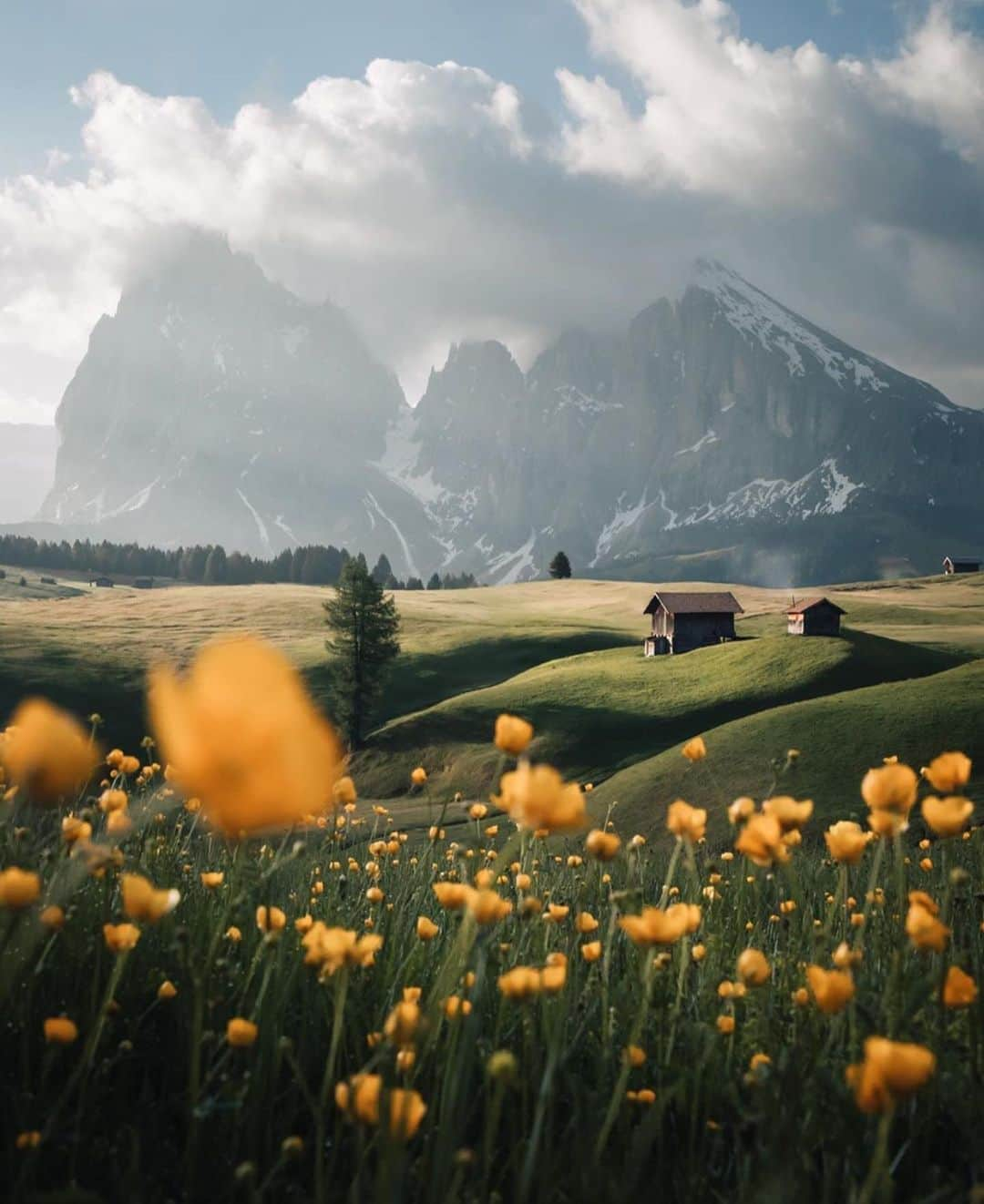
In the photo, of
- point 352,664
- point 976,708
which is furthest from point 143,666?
point 976,708

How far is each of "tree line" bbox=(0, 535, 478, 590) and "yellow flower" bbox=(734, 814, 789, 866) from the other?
153m

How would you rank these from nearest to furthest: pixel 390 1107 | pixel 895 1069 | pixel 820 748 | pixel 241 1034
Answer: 1. pixel 895 1069
2. pixel 390 1107
3. pixel 241 1034
4. pixel 820 748

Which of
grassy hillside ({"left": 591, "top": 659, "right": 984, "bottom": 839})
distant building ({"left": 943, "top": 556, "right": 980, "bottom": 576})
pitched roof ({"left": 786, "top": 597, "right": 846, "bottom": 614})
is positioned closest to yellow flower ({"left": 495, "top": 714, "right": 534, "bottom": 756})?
grassy hillside ({"left": 591, "top": 659, "right": 984, "bottom": 839})

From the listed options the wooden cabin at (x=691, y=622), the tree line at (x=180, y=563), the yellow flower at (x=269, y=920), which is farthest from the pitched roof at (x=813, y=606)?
the tree line at (x=180, y=563)

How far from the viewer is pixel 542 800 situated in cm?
173

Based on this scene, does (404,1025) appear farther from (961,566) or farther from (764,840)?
(961,566)

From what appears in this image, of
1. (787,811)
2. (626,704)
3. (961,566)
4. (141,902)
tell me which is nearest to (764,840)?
(787,811)

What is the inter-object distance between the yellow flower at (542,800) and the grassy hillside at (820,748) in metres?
25.4

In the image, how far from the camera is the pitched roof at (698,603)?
6475cm

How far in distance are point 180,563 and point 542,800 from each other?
590 ft

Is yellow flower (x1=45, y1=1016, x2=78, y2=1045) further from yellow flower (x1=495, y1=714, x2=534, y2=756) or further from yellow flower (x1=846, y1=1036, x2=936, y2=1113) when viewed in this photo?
yellow flower (x1=846, y1=1036, x2=936, y2=1113)

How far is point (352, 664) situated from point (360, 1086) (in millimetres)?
53150

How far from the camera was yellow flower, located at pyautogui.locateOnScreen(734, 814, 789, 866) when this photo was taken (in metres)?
2.22

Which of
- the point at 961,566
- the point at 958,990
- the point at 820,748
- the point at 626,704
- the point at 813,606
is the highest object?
the point at 961,566
